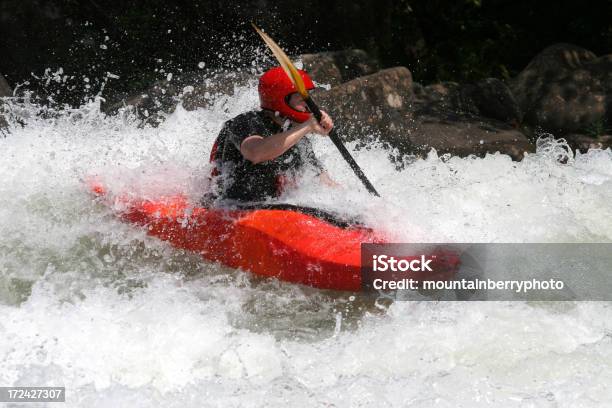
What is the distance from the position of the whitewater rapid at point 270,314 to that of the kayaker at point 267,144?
0.60ft

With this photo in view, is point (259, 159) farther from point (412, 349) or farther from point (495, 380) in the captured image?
point (495, 380)

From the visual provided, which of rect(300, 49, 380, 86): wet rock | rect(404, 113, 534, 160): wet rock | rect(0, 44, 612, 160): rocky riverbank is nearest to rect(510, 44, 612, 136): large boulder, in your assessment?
rect(0, 44, 612, 160): rocky riverbank

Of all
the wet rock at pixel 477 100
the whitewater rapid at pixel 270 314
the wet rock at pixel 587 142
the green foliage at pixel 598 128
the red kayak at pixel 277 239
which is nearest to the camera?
the whitewater rapid at pixel 270 314

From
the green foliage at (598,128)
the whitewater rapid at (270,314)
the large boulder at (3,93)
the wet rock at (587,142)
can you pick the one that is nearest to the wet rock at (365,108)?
the whitewater rapid at (270,314)

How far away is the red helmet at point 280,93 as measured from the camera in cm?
402

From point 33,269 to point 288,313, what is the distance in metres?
1.46

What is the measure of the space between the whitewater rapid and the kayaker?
183 millimetres

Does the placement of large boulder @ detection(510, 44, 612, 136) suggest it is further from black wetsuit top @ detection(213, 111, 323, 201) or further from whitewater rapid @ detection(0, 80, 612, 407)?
black wetsuit top @ detection(213, 111, 323, 201)

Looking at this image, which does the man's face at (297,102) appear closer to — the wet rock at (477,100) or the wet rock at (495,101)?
the wet rock at (477,100)

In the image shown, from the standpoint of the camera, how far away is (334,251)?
3.93 m

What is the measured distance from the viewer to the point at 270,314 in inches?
154

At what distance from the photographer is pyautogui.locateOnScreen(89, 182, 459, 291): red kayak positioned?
3.93m

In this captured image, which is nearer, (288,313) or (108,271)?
(288,313)

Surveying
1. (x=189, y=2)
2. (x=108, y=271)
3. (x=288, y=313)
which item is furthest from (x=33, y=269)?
(x=189, y=2)
